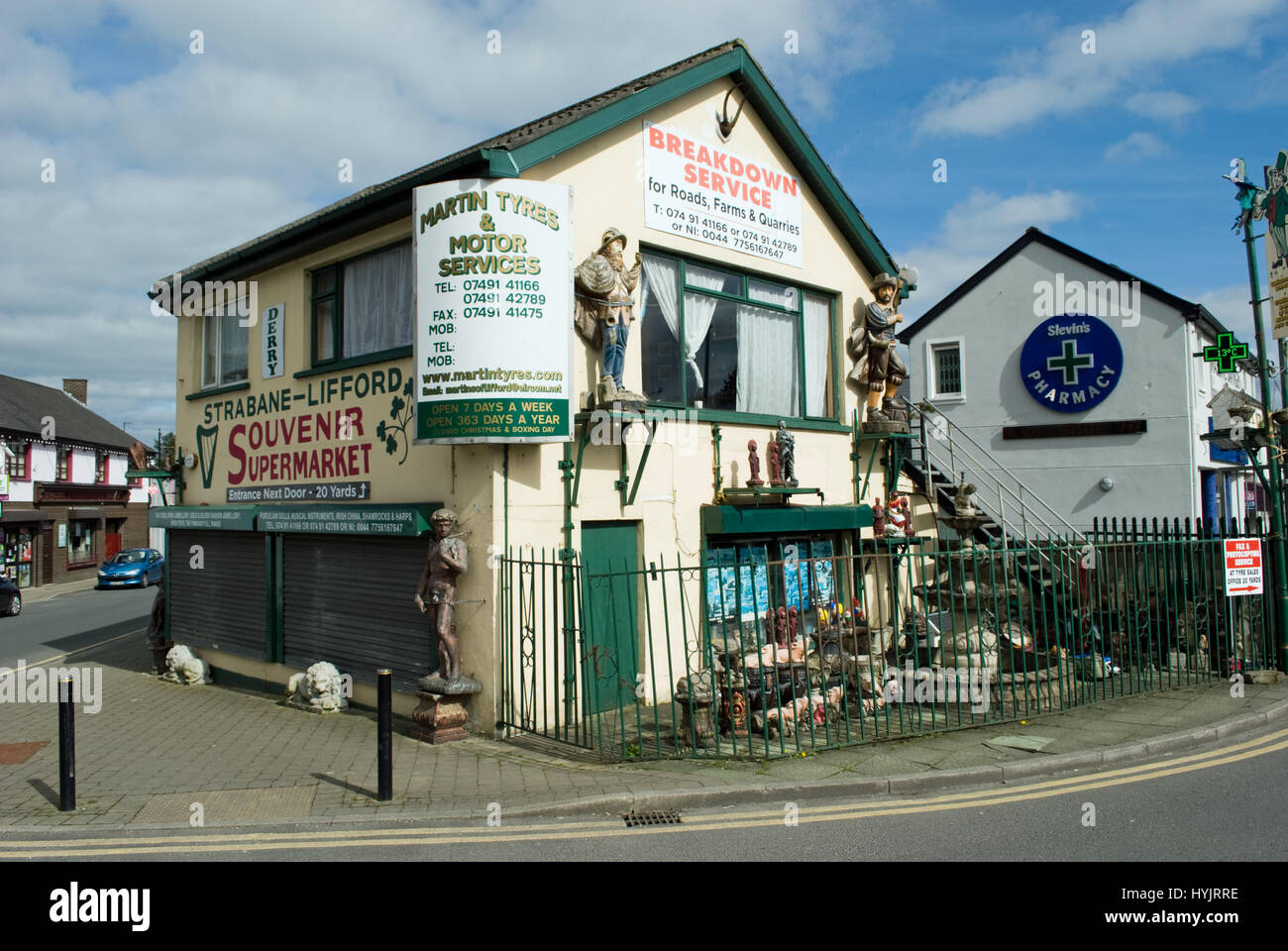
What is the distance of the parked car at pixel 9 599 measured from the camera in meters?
25.6

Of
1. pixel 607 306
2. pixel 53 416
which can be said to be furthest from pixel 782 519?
pixel 53 416

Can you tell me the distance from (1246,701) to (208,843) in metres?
10.5

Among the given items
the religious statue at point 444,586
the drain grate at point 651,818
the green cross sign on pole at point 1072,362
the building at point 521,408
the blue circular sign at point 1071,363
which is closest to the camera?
the drain grate at point 651,818

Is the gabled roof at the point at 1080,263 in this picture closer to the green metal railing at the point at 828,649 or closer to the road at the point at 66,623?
the green metal railing at the point at 828,649

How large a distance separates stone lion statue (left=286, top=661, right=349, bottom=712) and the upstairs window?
12.6 ft

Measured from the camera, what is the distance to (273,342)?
12.2m

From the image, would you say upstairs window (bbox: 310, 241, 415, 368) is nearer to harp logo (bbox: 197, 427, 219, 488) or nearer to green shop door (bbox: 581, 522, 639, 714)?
harp logo (bbox: 197, 427, 219, 488)

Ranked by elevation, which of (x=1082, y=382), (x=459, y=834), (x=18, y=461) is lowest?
(x=459, y=834)

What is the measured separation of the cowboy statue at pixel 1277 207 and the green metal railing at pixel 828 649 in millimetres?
3733

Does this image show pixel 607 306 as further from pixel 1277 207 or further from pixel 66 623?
pixel 66 623

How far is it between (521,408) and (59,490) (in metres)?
38.4

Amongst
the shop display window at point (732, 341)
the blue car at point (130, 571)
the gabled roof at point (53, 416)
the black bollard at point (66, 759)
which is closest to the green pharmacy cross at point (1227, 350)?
the shop display window at point (732, 341)
